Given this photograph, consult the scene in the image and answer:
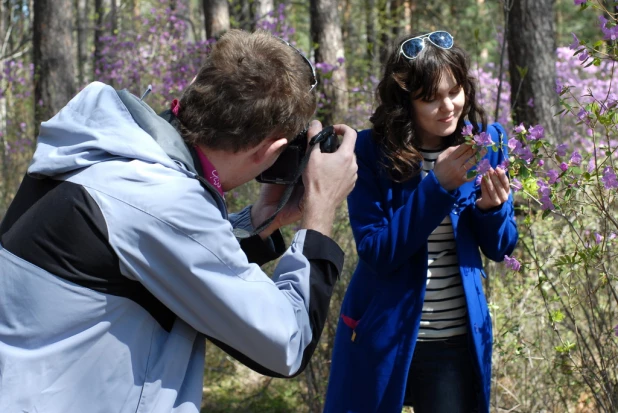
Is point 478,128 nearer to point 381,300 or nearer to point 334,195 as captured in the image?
point 381,300

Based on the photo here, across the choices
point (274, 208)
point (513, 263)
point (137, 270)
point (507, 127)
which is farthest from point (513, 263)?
point (507, 127)

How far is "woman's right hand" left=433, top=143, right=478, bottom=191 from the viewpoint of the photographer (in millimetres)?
2352

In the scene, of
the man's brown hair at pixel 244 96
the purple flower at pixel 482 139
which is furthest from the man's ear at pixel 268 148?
the purple flower at pixel 482 139

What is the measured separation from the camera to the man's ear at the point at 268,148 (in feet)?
5.30

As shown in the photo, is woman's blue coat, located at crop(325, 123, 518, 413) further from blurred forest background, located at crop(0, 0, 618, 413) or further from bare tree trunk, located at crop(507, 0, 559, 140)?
bare tree trunk, located at crop(507, 0, 559, 140)

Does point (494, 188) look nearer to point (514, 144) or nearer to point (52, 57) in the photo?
point (514, 144)

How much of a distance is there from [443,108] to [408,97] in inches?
5.6

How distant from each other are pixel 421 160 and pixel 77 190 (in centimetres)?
137

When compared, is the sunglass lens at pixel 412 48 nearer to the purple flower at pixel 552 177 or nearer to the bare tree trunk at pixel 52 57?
the purple flower at pixel 552 177

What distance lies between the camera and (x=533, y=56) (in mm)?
5836

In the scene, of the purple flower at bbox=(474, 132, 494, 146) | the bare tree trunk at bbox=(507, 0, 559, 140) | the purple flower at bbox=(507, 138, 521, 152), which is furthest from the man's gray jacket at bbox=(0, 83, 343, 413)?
the bare tree trunk at bbox=(507, 0, 559, 140)

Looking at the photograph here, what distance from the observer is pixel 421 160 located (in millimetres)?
2559

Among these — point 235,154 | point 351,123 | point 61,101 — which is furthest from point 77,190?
point 61,101

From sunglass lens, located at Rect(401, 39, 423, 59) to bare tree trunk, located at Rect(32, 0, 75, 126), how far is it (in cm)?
684
